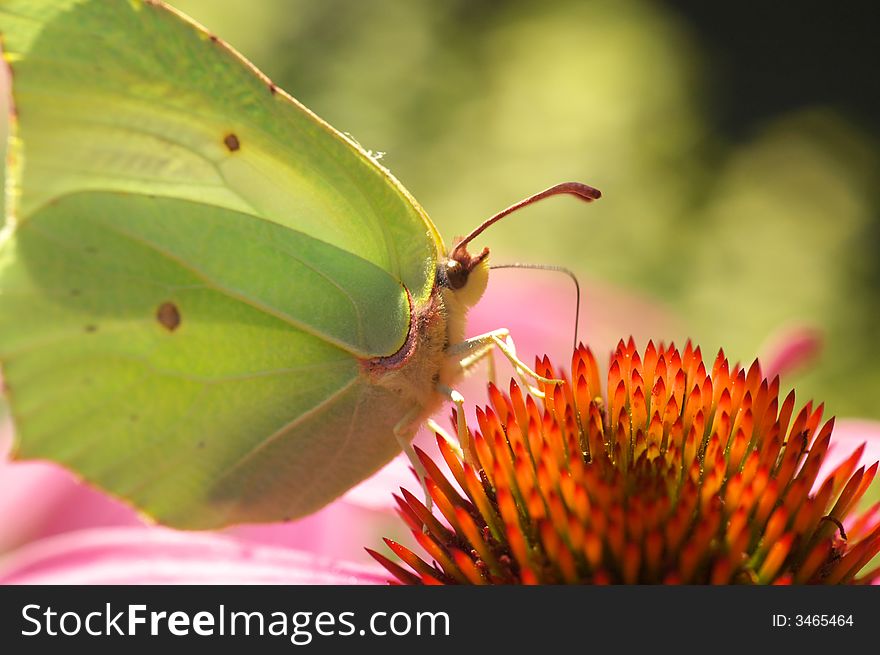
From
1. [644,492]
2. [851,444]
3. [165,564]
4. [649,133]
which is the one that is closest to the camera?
[644,492]

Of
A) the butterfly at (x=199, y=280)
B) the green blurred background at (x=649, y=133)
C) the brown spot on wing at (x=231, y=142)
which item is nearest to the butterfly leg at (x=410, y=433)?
the butterfly at (x=199, y=280)

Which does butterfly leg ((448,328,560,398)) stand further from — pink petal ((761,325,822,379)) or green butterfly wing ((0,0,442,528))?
pink petal ((761,325,822,379))

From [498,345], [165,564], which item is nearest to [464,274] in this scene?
[498,345]

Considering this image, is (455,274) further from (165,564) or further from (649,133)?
(649,133)

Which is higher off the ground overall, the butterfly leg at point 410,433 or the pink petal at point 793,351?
the pink petal at point 793,351

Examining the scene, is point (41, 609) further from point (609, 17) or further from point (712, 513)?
point (609, 17)

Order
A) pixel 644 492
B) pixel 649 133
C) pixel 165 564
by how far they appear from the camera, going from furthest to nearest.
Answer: pixel 649 133 < pixel 165 564 < pixel 644 492

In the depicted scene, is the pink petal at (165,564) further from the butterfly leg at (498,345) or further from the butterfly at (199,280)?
the butterfly leg at (498,345)

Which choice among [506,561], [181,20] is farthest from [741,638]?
[181,20]
